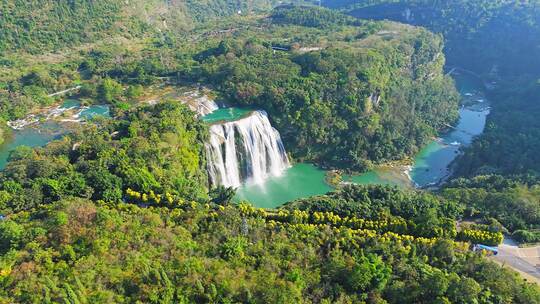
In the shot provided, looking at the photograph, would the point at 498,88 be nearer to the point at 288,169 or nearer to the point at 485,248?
the point at 288,169

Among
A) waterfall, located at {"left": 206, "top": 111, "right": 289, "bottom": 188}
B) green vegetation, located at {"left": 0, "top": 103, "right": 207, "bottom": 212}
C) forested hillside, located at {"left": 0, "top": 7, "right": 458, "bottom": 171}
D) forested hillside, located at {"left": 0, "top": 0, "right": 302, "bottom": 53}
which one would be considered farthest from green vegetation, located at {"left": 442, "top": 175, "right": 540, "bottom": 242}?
forested hillside, located at {"left": 0, "top": 0, "right": 302, "bottom": 53}

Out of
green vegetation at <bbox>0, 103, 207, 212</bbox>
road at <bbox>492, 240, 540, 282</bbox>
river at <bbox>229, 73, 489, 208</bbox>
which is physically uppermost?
green vegetation at <bbox>0, 103, 207, 212</bbox>

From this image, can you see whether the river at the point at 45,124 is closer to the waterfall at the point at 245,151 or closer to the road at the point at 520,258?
the waterfall at the point at 245,151

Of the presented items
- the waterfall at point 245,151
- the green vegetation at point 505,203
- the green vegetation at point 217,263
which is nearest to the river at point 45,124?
the waterfall at point 245,151

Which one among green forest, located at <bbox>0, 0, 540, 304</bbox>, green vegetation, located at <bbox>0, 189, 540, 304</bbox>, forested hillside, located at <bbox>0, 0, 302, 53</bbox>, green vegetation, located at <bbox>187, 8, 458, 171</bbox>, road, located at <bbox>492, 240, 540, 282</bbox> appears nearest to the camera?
green vegetation, located at <bbox>0, 189, 540, 304</bbox>

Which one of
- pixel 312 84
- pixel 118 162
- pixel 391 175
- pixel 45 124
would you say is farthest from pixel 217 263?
pixel 312 84

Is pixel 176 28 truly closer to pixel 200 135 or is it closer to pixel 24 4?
pixel 24 4

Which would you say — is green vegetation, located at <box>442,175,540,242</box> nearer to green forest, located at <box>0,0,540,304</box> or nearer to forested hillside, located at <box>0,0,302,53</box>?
green forest, located at <box>0,0,540,304</box>

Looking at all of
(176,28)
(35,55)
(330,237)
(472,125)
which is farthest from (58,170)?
(176,28)
